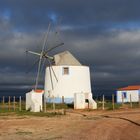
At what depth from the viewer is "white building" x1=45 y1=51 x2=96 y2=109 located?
A: 205ft

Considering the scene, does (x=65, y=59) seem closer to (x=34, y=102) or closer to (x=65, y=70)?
(x=65, y=70)

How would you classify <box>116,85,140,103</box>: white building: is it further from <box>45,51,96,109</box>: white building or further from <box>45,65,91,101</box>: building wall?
<box>45,65,91,101</box>: building wall

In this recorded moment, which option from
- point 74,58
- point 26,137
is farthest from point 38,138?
point 74,58

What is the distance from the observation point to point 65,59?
214 feet

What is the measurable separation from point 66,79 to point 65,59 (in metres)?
3.89

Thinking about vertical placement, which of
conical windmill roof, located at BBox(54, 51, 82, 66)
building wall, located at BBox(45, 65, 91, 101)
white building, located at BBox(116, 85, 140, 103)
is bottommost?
white building, located at BBox(116, 85, 140, 103)

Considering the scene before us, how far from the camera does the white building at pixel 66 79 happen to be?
205ft

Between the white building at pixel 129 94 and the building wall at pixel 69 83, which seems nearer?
the building wall at pixel 69 83

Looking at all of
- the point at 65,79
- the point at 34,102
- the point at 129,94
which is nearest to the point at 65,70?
the point at 65,79

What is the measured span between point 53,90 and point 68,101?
3.21 metres

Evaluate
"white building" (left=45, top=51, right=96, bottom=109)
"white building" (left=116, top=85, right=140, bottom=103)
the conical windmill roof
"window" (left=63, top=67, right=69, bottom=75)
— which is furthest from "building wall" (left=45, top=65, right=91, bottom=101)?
"white building" (left=116, top=85, right=140, bottom=103)

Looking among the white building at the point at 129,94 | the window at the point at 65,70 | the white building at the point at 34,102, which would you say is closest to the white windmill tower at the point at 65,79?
the window at the point at 65,70

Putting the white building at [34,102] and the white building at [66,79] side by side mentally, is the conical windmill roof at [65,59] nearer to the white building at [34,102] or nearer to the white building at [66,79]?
the white building at [66,79]

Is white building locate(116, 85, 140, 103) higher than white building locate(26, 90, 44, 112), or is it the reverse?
white building locate(116, 85, 140, 103)
